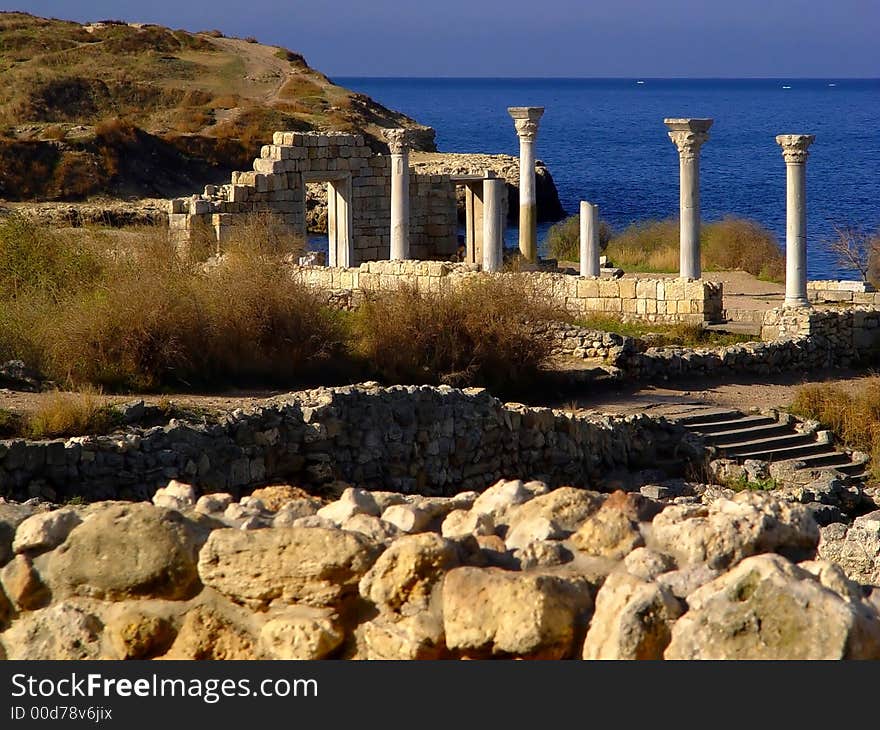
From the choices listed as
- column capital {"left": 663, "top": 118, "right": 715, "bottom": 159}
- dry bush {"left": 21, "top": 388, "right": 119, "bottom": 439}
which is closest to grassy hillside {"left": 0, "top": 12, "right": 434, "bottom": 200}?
column capital {"left": 663, "top": 118, "right": 715, "bottom": 159}

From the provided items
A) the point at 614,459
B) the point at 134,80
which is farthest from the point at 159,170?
the point at 614,459

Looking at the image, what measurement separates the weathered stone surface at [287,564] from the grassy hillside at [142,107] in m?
44.2

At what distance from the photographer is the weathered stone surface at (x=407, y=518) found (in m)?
5.37

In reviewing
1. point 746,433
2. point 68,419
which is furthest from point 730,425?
point 68,419

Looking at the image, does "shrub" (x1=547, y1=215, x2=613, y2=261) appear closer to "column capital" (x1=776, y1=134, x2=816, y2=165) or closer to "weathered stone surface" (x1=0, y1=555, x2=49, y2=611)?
"column capital" (x1=776, y1=134, x2=816, y2=165)

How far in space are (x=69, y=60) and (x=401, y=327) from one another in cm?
5662

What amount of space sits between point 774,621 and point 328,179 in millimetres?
26711

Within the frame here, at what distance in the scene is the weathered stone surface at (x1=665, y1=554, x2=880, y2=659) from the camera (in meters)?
4.10

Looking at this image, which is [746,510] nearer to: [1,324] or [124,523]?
[124,523]

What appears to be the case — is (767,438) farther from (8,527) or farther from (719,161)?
(719,161)

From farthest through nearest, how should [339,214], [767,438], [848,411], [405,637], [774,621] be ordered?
[339,214]
[848,411]
[767,438]
[405,637]
[774,621]

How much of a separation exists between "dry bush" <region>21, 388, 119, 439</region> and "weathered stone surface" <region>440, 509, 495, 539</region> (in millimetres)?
8647

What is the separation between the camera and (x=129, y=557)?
17.0ft

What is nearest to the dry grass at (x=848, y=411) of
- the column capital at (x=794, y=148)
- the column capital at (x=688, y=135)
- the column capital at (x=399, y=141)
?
the column capital at (x=794, y=148)
